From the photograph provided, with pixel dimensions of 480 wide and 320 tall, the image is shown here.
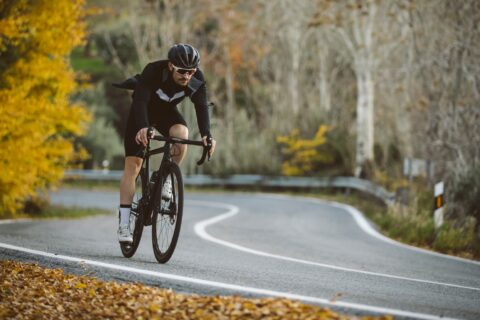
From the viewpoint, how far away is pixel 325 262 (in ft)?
31.3

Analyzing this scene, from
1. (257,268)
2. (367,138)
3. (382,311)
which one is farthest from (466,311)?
(367,138)

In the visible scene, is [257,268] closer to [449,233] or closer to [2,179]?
[449,233]

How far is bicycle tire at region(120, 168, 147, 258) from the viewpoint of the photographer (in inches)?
316

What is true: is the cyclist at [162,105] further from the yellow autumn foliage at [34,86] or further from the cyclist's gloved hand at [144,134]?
the yellow autumn foliage at [34,86]

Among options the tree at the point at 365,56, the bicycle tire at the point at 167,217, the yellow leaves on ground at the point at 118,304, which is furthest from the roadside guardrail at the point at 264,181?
the yellow leaves on ground at the point at 118,304

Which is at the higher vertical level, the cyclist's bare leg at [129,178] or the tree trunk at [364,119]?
the tree trunk at [364,119]

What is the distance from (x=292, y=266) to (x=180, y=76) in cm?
253

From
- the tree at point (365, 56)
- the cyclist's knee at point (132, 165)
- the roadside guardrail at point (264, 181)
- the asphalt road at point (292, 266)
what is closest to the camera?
the asphalt road at point (292, 266)

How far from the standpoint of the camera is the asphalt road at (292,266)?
611 centimetres

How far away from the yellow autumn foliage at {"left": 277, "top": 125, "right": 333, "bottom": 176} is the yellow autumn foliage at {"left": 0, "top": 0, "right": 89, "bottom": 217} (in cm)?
1485

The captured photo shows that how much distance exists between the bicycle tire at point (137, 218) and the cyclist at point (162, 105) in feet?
0.27

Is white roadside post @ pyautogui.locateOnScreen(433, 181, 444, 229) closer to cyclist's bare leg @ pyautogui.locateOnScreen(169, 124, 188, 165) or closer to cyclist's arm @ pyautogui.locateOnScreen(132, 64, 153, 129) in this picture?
cyclist's bare leg @ pyautogui.locateOnScreen(169, 124, 188, 165)

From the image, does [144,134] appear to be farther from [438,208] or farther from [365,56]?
[365,56]

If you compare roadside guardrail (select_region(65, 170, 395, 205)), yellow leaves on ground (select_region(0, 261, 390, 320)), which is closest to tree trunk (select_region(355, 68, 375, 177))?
roadside guardrail (select_region(65, 170, 395, 205))
